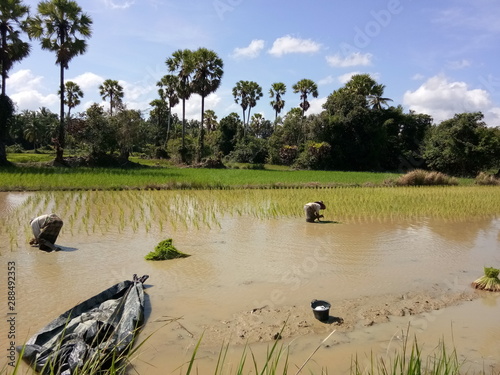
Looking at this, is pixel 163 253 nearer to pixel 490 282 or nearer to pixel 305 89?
pixel 490 282

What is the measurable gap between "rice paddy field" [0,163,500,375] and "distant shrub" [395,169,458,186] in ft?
25.9

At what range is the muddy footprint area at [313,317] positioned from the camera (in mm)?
3515

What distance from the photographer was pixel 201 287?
15.5ft

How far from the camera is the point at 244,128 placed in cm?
3884

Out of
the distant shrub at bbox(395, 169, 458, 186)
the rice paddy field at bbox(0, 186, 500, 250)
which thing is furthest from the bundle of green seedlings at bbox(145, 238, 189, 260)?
the distant shrub at bbox(395, 169, 458, 186)

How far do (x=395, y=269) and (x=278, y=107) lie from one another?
39.6 m

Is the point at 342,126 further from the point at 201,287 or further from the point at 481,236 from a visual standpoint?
the point at 201,287

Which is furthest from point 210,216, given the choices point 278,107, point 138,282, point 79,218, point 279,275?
point 278,107

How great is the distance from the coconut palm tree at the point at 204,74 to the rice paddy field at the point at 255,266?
20.1 meters

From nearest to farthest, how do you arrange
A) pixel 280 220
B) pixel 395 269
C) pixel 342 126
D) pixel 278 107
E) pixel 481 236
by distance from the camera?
1. pixel 395 269
2. pixel 481 236
3. pixel 280 220
4. pixel 342 126
5. pixel 278 107

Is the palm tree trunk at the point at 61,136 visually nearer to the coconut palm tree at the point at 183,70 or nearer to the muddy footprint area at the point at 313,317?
the coconut palm tree at the point at 183,70

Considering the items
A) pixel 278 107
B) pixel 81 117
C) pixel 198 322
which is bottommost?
pixel 198 322

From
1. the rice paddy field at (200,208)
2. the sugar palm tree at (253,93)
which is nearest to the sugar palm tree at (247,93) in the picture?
the sugar palm tree at (253,93)

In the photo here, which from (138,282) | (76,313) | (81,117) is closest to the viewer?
(76,313)
